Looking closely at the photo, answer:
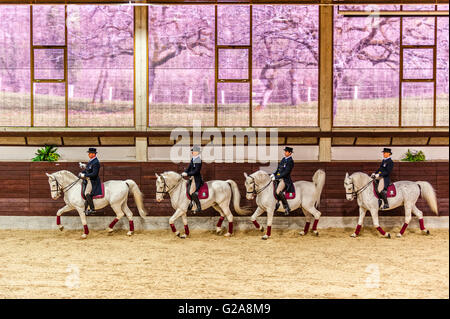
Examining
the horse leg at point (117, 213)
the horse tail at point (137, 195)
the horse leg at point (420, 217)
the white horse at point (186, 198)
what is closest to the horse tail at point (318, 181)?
the white horse at point (186, 198)

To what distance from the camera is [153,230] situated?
13055mm

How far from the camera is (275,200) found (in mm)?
11883

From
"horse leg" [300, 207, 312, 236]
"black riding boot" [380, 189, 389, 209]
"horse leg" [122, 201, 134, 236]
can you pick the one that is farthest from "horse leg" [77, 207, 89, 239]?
"black riding boot" [380, 189, 389, 209]

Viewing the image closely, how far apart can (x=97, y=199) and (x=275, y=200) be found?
4.00 metres

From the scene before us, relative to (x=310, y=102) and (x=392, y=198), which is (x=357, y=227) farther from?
(x=310, y=102)

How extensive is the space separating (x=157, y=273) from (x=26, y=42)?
25.8 ft

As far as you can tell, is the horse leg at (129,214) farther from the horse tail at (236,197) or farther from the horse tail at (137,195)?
the horse tail at (236,197)

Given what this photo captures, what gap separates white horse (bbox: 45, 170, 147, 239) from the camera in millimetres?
11883

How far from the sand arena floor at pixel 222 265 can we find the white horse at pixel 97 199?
52 centimetres

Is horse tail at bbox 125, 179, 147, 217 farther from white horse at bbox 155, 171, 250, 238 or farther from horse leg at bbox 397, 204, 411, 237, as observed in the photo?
horse leg at bbox 397, 204, 411, 237

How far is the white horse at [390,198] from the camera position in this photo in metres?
12.0

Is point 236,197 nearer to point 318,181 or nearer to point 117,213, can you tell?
point 318,181

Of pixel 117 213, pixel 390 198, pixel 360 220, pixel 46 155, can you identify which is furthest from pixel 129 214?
pixel 390 198
